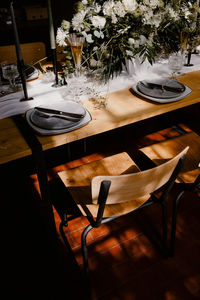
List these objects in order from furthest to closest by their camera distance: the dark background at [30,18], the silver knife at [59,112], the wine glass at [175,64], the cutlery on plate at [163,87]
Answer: the dark background at [30,18] < the wine glass at [175,64] < the cutlery on plate at [163,87] < the silver knife at [59,112]

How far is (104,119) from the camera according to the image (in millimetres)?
1352

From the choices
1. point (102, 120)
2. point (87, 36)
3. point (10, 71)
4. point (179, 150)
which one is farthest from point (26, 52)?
point (179, 150)

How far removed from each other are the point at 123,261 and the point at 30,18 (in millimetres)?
3556

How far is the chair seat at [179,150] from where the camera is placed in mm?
1455

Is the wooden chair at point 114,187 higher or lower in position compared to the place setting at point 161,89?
lower

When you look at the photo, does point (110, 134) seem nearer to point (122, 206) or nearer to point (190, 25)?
point (190, 25)

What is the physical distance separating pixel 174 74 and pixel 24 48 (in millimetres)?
1386

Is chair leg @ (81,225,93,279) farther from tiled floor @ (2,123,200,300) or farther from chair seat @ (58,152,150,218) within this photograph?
tiled floor @ (2,123,200,300)

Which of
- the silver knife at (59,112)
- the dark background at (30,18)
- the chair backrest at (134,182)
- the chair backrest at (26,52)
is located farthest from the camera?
the dark background at (30,18)

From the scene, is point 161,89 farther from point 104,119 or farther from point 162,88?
point 104,119

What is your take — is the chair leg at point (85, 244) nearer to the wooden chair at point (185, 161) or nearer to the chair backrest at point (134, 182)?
the chair backrest at point (134, 182)

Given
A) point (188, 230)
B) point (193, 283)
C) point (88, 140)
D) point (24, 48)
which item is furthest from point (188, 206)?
point (24, 48)

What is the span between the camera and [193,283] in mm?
1490

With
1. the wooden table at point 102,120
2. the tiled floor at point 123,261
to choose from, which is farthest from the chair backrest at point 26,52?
the tiled floor at point 123,261
